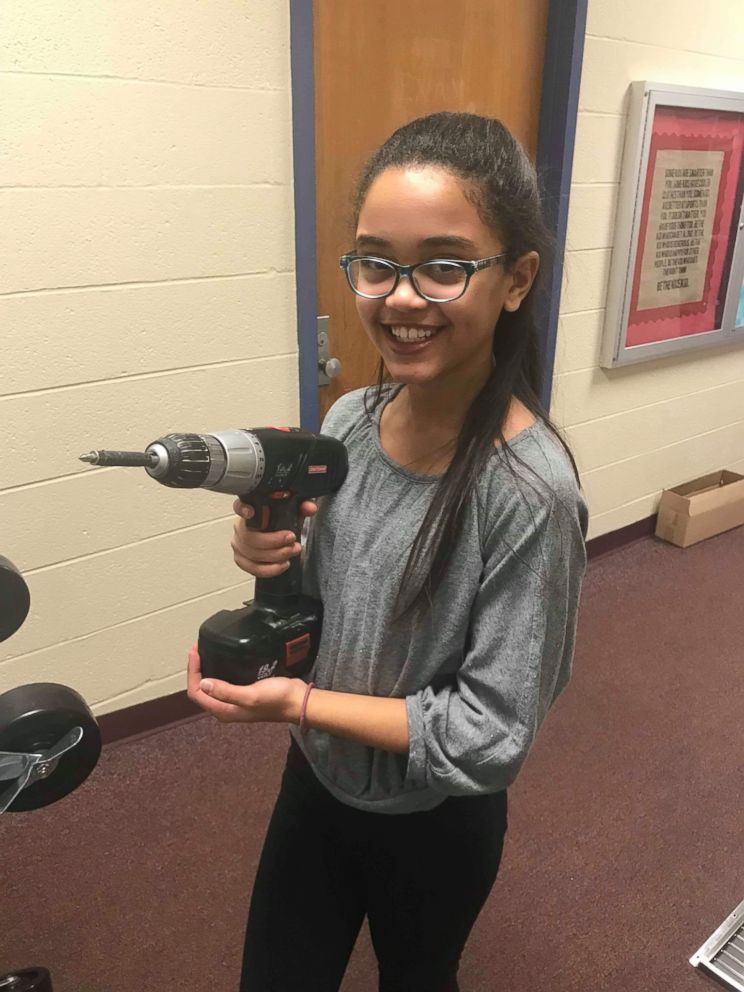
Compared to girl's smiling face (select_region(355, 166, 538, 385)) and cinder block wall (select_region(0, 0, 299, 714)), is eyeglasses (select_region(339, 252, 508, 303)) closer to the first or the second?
girl's smiling face (select_region(355, 166, 538, 385))

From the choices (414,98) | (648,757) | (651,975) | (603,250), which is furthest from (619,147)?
(651,975)

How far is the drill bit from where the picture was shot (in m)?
0.71

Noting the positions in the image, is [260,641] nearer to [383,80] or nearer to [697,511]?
[383,80]

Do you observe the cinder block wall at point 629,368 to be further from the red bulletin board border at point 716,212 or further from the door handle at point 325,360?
the door handle at point 325,360

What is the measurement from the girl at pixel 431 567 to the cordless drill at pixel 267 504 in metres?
0.02

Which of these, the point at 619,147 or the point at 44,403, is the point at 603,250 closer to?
the point at 619,147

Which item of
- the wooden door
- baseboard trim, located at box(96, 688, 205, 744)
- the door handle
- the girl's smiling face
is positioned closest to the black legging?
the girl's smiling face

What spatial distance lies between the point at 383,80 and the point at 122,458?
5.49ft

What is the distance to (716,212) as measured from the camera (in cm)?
293

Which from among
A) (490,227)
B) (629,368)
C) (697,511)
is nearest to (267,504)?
(490,227)

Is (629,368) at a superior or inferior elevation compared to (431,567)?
inferior

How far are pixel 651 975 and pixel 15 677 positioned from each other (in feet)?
5.00

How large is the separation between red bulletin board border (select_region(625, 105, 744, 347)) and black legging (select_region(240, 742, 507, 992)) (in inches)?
87.6

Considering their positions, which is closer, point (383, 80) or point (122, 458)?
point (122, 458)
